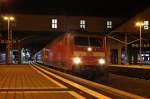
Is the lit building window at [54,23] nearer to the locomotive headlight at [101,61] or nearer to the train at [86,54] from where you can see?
the train at [86,54]

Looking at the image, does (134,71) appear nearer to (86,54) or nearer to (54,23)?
(86,54)

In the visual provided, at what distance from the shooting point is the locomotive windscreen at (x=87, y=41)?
28.1 metres

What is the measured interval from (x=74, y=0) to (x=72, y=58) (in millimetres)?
56440

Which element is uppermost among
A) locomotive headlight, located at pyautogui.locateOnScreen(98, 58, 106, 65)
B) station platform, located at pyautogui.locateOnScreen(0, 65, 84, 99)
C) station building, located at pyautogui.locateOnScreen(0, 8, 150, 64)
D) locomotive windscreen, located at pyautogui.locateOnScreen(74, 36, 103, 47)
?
station building, located at pyautogui.locateOnScreen(0, 8, 150, 64)

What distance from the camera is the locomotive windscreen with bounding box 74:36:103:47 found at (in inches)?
1106

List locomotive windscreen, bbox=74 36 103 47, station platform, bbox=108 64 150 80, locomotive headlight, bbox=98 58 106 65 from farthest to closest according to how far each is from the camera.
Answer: station platform, bbox=108 64 150 80 → locomotive windscreen, bbox=74 36 103 47 → locomotive headlight, bbox=98 58 106 65

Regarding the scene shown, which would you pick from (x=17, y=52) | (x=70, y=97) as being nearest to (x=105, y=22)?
(x=17, y=52)

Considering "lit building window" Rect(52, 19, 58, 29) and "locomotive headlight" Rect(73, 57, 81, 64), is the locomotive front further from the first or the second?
"lit building window" Rect(52, 19, 58, 29)

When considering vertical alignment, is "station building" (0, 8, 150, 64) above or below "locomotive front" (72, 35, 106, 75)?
above

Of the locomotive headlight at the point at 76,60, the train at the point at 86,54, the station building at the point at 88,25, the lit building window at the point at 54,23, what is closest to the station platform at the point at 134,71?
the train at the point at 86,54

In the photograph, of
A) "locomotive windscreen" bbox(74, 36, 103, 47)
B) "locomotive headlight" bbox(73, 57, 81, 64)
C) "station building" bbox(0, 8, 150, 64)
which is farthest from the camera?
"station building" bbox(0, 8, 150, 64)

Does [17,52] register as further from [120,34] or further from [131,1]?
[131,1]

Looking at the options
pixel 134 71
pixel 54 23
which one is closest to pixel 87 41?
pixel 134 71

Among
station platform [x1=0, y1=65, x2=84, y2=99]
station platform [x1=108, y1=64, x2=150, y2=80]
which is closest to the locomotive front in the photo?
station platform [x1=108, y1=64, x2=150, y2=80]
